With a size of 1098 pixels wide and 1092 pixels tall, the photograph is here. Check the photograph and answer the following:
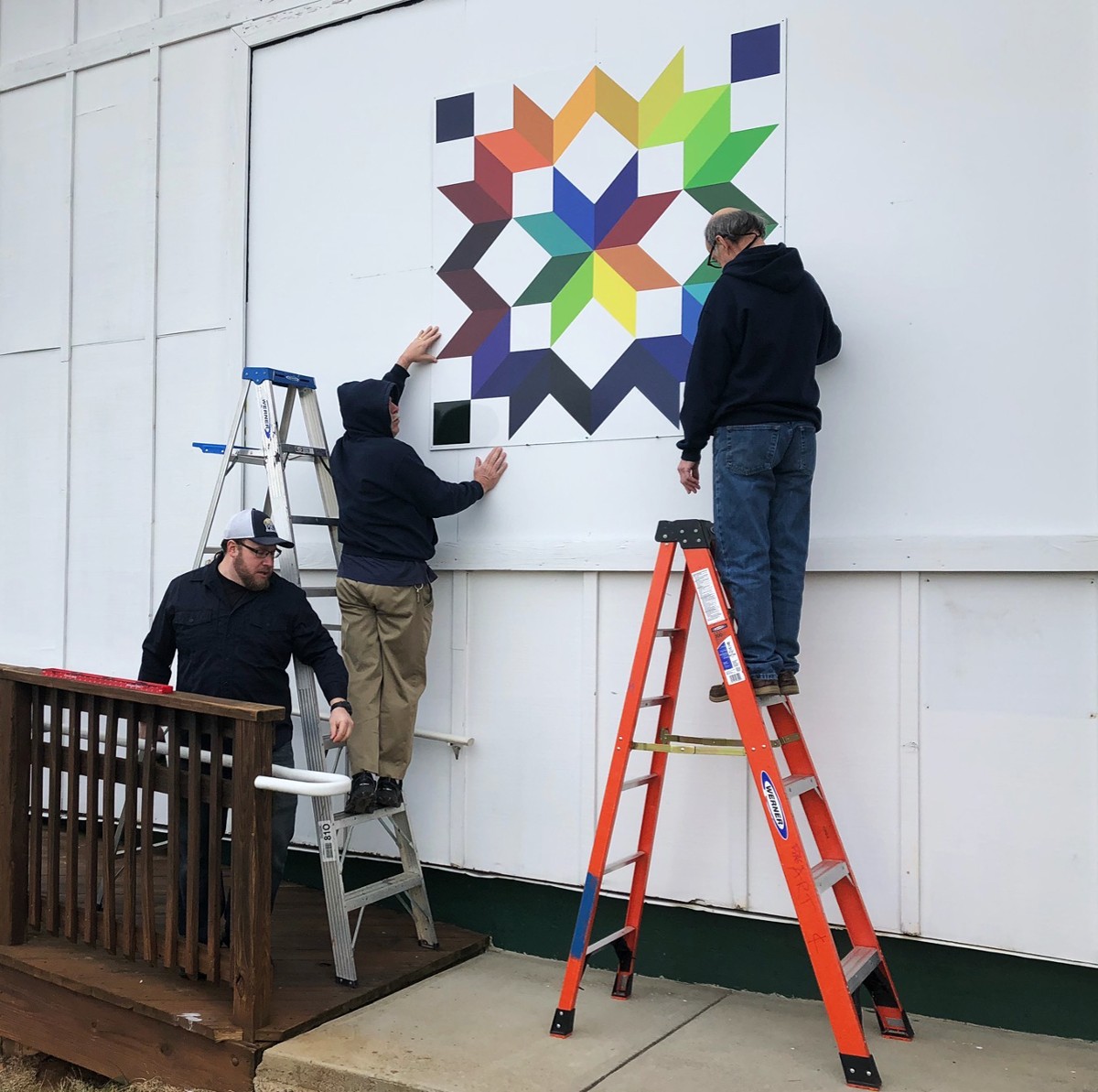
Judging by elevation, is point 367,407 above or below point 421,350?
below

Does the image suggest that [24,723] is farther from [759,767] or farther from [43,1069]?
[759,767]

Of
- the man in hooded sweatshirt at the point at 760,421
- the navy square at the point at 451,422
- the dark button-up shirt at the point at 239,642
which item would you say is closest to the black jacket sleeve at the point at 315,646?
the dark button-up shirt at the point at 239,642

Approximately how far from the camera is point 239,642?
358cm

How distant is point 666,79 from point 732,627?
185 centimetres

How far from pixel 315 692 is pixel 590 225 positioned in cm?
178

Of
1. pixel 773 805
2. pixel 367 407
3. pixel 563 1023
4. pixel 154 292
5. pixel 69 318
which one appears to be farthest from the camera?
pixel 69 318

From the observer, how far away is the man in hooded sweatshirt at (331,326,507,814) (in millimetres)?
3791

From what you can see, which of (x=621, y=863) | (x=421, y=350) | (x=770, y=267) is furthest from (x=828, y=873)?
(x=421, y=350)

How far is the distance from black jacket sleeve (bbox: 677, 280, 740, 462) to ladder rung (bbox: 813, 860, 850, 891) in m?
1.16

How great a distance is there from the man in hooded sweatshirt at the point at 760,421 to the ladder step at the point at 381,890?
127cm

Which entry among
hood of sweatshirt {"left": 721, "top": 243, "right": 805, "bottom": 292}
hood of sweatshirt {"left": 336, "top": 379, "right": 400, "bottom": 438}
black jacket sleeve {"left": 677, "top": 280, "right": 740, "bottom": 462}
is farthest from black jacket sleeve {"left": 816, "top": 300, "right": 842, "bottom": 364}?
hood of sweatshirt {"left": 336, "top": 379, "right": 400, "bottom": 438}

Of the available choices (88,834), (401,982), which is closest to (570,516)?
(401,982)

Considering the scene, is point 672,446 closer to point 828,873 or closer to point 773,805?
point 773,805

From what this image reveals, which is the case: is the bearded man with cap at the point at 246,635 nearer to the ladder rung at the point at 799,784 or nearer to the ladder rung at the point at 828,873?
the ladder rung at the point at 799,784
